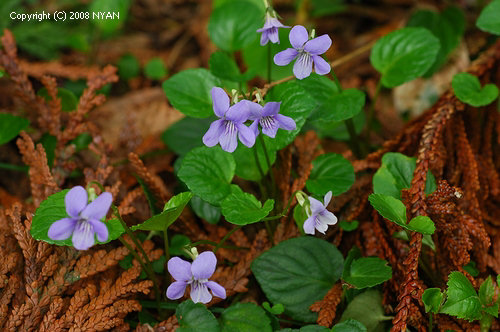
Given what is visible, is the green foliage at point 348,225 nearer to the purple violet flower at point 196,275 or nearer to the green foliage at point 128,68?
the purple violet flower at point 196,275

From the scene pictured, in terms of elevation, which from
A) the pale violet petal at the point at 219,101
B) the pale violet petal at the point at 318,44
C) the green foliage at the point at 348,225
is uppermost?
the pale violet petal at the point at 318,44

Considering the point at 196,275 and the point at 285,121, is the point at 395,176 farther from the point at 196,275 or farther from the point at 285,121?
the point at 196,275

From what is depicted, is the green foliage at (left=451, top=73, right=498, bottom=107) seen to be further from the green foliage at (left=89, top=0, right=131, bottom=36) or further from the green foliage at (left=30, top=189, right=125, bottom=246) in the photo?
the green foliage at (left=89, top=0, right=131, bottom=36)

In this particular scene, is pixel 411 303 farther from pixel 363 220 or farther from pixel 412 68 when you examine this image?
pixel 412 68

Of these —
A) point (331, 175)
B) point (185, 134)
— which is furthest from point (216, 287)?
point (185, 134)

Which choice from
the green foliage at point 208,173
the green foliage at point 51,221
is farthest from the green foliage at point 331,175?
the green foliage at point 51,221

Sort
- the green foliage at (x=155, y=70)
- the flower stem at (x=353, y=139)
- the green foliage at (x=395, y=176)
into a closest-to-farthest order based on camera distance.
A: the green foliage at (x=395, y=176), the flower stem at (x=353, y=139), the green foliage at (x=155, y=70)

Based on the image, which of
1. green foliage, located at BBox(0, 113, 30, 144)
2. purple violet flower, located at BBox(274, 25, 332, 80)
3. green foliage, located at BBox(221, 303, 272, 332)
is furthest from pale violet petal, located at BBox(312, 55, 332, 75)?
green foliage, located at BBox(0, 113, 30, 144)
